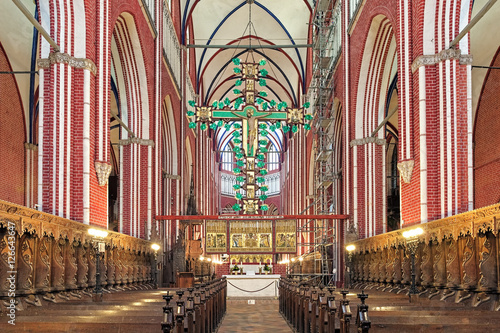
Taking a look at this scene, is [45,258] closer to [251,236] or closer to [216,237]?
[216,237]

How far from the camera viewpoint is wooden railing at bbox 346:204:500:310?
32.6 feet

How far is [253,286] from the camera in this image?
2456 cm

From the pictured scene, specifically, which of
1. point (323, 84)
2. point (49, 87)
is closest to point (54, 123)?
point (49, 87)

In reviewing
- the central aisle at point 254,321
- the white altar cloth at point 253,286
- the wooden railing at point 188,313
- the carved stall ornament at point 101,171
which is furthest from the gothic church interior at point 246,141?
the white altar cloth at point 253,286

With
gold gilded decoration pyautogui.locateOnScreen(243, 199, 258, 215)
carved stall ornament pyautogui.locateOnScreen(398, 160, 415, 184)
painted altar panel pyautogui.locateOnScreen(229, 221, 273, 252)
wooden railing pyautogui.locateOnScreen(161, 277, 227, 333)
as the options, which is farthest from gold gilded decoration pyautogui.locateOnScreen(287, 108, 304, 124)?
wooden railing pyautogui.locateOnScreen(161, 277, 227, 333)

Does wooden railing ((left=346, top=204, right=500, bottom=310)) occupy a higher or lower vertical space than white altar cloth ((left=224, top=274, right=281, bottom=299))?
higher

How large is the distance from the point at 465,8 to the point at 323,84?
13.6 meters

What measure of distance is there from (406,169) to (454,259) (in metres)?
3.09

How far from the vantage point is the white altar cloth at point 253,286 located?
960 inches

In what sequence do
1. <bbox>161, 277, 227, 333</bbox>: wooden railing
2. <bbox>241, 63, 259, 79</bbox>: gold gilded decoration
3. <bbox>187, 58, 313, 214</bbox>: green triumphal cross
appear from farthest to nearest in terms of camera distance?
<bbox>241, 63, 259, 79</bbox>: gold gilded decoration, <bbox>187, 58, 313, 214</bbox>: green triumphal cross, <bbox>161, 277, 227, 333</bbox>: wooden railing

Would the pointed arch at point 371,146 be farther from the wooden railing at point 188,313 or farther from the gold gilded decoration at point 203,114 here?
the wooden railing at point 188,313

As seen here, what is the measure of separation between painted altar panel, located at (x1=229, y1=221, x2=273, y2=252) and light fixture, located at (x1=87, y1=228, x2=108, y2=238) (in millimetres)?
8872

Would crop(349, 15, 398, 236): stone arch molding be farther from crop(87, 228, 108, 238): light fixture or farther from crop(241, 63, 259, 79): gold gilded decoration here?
crop(87, 228, 108, 238): light fixture

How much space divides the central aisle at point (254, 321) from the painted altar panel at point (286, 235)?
2.38 metres
